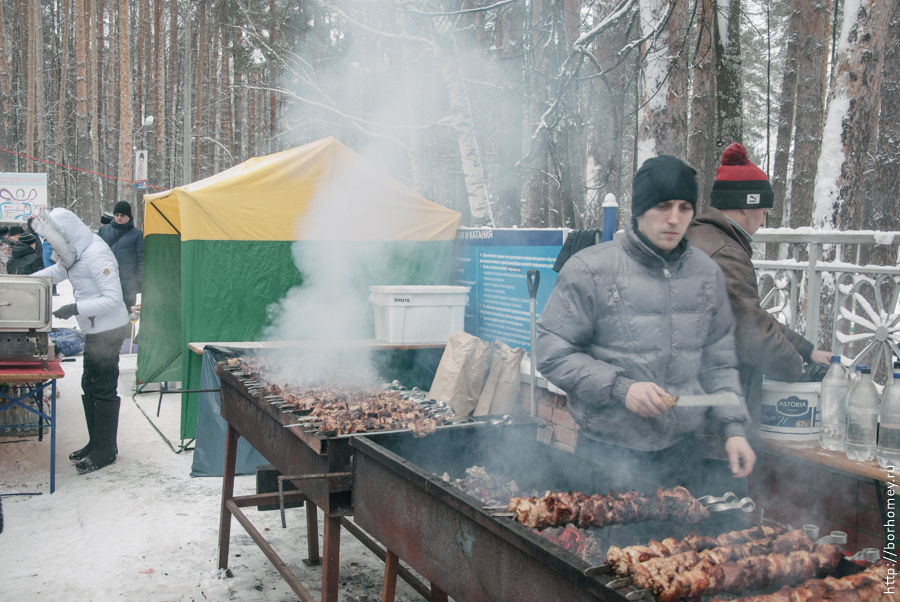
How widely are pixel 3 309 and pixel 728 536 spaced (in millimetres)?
5729

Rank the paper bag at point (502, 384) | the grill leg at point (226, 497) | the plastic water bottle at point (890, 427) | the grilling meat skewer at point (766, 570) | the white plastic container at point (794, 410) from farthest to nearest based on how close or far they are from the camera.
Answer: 1. the paper bag at point (502, 384)
2. the grill leg at point (226, 497)
3. the white plastic container at point (794, 410)
4. the plastic water bottle at point (890, 427)
5. the grilling meat skewer at point (766, 570)

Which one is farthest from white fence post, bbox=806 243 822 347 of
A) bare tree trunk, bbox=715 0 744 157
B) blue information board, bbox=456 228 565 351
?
bare tree trunk, bbox=715 0 744 157

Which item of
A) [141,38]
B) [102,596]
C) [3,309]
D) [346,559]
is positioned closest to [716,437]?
[346,559]

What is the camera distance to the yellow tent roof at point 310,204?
6340mm

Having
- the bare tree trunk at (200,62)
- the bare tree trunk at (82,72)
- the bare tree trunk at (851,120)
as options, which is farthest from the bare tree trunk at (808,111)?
the bare tree trunk at (82,72)

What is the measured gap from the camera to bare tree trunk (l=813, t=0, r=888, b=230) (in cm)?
644

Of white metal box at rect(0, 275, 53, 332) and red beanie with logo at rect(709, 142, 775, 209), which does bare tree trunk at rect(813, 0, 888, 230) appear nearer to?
red beanie with logo at rect(709, 142, 775, 209)

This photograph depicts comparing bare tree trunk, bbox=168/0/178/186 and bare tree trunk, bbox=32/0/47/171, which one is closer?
bare tree trunk, bbox=32/0/47/171

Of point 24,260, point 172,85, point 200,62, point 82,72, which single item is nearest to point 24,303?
point 24,260

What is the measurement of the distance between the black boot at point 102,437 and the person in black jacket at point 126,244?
3429 millimetres

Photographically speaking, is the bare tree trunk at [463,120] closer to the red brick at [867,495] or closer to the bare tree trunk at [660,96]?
the bare tree trunk at [660,96]

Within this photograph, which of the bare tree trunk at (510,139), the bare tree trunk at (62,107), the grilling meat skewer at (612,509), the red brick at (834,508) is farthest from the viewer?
the bare tree trunk at (62,107)

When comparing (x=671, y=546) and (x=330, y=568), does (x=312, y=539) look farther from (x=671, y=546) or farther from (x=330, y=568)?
(x=671, y=546)

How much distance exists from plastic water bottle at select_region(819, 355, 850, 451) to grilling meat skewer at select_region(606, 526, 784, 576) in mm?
1063
